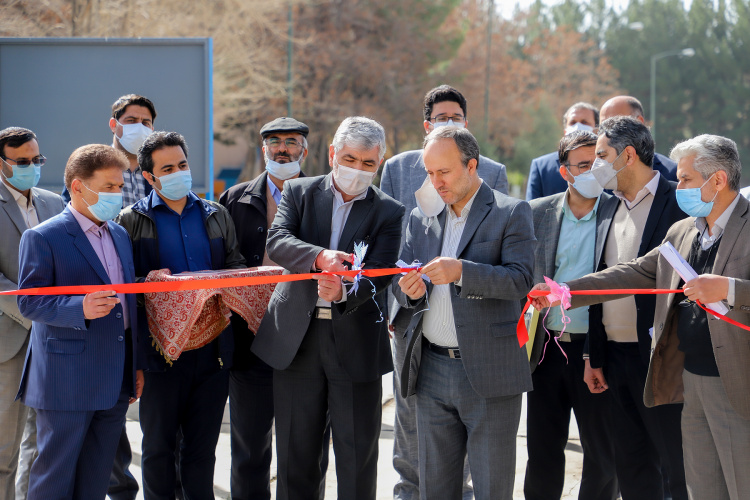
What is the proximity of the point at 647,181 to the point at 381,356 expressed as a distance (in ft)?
5.69

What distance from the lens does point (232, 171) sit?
121 feet

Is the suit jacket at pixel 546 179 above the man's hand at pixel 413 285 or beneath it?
above

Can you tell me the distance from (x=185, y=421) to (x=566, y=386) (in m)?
2.17

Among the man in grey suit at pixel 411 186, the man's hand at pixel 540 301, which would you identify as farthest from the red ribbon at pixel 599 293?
the man in grey suit at pixel 411 186

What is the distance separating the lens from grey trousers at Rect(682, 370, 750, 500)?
3529 mm

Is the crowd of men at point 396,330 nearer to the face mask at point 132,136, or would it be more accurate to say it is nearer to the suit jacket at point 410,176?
the suit jacket at point 410,176

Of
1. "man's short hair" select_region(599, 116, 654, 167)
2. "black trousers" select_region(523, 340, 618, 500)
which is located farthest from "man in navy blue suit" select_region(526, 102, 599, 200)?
"black trousers" select_region(523, 340, 618, 500)

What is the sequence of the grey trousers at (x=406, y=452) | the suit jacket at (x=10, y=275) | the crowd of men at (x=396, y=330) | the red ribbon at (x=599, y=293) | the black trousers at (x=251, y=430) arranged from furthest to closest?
the grey trousers at (x=406, y=452) → the black trousers at (x=251, y=430) → the suit jacket at (x=10, y=275) → the crowd of men at (x=396, y=330) → the red ribbon at (x=599, y=293)

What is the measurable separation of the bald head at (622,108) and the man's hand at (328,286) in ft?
11.3

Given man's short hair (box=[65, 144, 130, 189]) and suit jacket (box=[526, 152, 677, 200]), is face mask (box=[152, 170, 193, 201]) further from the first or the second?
suit jacket (box=[526, 152, 677, 200])

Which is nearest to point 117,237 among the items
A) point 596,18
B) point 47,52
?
point 47,52

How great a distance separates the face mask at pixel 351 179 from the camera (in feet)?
13.4

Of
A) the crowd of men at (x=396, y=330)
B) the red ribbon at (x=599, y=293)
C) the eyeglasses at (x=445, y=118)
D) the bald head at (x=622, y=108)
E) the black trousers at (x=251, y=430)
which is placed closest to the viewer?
the red ribbon at (x=599, y=293)

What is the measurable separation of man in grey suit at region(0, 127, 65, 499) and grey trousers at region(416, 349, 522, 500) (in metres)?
2.35
